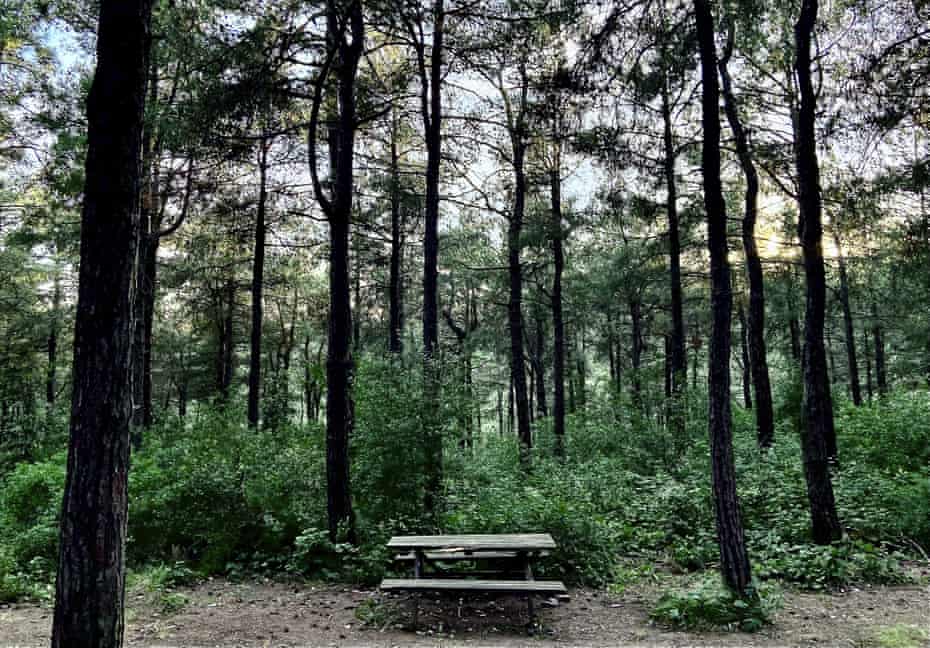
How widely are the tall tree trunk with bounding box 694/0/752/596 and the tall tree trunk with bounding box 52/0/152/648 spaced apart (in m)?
5.14

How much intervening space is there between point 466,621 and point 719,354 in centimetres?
369

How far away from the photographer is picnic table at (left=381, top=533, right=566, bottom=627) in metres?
5.43

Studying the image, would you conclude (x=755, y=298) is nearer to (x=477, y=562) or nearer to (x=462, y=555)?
(x=477, y=562)

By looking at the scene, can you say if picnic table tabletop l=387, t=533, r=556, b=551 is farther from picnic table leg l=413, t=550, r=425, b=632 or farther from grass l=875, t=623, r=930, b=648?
grass l=875, t=623, r=930, b=648

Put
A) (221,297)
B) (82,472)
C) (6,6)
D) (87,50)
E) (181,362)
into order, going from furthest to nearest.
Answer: (181,362) → (221,297) → (87,50) → (6,6) → (82,472)

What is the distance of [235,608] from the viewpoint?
620cm

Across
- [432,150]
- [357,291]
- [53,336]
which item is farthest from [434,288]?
[53,336]

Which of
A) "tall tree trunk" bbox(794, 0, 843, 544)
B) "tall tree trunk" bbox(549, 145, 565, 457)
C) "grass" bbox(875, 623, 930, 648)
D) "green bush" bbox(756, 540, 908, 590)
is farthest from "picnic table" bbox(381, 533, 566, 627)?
"tall tree trunk" bbox(549, 145, 565, 457)

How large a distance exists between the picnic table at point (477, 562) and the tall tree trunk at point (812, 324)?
3.73m

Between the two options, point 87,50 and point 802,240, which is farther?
point 87,50

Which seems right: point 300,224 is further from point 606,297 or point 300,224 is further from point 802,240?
point 802,240

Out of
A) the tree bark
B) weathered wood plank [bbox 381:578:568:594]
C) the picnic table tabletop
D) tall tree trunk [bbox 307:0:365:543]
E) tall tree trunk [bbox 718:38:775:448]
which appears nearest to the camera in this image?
weathered wood plank [bbox 381:578:568:594]

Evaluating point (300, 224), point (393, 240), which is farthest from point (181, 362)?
point (393, 240)

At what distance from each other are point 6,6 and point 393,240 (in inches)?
401
